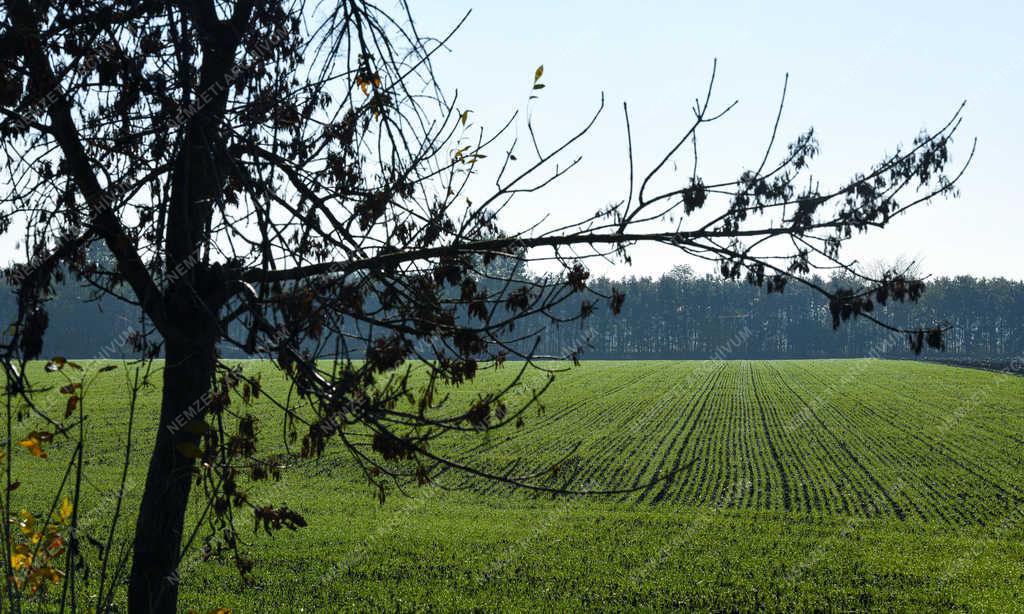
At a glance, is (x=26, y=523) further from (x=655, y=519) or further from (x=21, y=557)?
(x=655, y=519)

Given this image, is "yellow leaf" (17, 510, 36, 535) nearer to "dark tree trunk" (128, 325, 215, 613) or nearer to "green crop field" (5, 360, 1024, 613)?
"dark tree trunk" (128, 325, 215, 613)

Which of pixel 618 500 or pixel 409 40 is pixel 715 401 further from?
pixel 409 40

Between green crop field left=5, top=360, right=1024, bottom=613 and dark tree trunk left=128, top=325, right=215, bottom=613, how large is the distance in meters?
0.60

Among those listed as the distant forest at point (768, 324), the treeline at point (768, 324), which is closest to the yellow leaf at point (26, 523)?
the distant forest at point (768, 324)

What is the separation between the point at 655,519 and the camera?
17.8 m

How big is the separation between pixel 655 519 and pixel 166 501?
15289 millimetres

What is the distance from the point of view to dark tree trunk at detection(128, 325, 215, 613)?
3734mm

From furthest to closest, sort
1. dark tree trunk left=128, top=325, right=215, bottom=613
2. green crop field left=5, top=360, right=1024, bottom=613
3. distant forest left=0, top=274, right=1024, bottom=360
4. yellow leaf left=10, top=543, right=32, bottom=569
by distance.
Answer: distant forest left=0, top=274, right=1024, bottom=360 < green crop field left=5, top=360, right=1024, bottom=613 < dark tree trunk left=128, top=325, right=215, bottom=613 < yellow leaf left=10, top=543, right=32, bottom=569

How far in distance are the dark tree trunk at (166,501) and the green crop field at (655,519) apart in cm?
60

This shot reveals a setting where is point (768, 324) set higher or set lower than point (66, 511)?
higher

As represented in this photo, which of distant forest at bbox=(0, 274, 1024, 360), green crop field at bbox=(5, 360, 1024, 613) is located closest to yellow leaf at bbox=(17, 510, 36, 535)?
green crop field at bbox=(5, 360, 1024, 613)

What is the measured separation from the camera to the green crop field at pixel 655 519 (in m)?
12.4

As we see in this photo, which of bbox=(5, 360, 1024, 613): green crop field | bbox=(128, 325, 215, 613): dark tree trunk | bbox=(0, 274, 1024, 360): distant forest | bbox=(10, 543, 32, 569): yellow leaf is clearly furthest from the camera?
bbox=(0, 274, 1024, 360): distant forest

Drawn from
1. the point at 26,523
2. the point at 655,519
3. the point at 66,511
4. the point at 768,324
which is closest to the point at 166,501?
the point at 66,511
